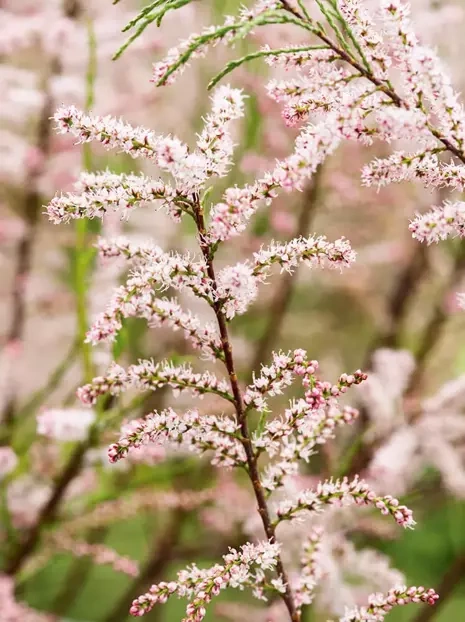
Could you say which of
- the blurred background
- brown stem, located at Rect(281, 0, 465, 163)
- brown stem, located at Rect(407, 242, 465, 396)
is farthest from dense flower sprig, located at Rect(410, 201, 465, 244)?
brown stem, located at Rect(407, 242, 465, 396)

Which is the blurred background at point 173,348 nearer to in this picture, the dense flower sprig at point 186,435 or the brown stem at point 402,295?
the brown stem at point 402,295

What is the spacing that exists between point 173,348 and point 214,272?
947 millimetres

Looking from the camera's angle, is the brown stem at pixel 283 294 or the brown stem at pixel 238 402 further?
the brown stem at pixel 283 294

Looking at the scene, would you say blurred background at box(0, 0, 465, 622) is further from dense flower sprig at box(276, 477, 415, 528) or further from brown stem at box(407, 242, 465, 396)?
dense flower sprig at box(276, 477, 415, 528)

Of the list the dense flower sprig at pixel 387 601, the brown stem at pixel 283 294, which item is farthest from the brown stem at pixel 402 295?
the dense flower sprig at pixel 387 601

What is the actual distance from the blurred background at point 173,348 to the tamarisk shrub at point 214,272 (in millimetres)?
207

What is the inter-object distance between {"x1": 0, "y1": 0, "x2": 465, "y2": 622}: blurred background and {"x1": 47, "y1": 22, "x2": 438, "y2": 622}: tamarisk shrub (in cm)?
21

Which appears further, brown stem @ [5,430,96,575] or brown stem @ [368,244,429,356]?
brown stem @ [368,244,429,356]

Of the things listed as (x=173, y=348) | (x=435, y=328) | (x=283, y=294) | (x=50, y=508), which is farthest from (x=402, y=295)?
(x=50, y=508)

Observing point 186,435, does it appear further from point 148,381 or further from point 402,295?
point 402,295

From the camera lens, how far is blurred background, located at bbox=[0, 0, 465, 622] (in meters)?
0.75

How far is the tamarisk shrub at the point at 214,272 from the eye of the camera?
0.29 m

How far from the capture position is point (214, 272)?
1.07ft

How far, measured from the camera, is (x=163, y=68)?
293mm
